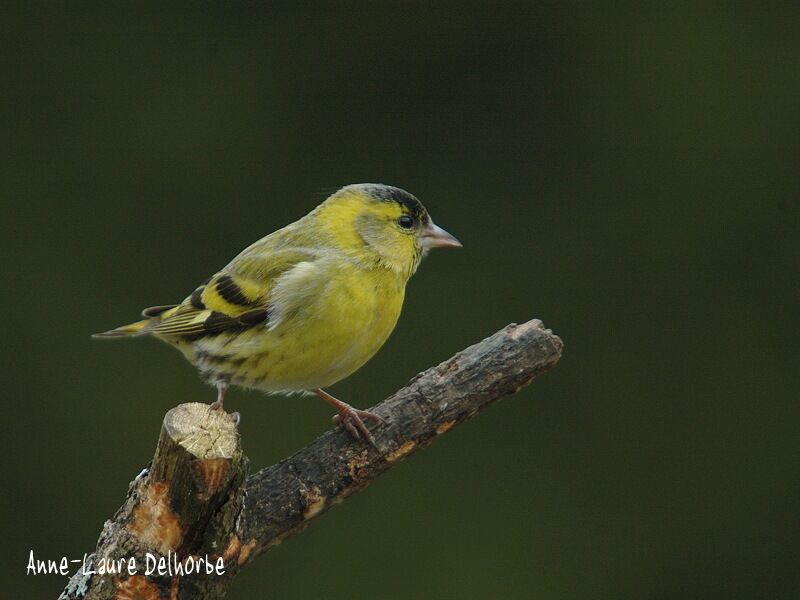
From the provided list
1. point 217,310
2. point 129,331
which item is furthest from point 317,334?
point 129,331

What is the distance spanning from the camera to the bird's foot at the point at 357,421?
2764 millimetres

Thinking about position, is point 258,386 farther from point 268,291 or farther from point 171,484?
point 171,484

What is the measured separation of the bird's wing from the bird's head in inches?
6.6

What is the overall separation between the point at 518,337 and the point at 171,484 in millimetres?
1035

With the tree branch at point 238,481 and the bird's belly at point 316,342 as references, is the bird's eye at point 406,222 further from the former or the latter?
the tree branch at point 238,481

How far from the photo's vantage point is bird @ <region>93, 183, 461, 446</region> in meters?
3.03

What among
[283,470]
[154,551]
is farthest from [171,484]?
[283,470]

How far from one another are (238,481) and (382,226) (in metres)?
1.27

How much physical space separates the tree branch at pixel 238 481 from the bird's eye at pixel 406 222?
27.2 inches

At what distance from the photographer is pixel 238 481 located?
2285mm

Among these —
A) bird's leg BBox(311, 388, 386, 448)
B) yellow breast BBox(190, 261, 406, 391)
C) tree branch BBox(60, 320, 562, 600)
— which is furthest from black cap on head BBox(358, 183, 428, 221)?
bird's leg BBox(311, 388, 386, 448)

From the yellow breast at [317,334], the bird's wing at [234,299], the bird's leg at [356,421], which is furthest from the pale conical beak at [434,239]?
the bird's leg at [356,421]

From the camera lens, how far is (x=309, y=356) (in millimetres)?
3000

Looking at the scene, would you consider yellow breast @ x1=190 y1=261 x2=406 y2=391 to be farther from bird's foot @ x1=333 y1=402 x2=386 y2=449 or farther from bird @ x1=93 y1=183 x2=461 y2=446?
bird's foot @ x1=333 y1=402 x2=386 y2=449
